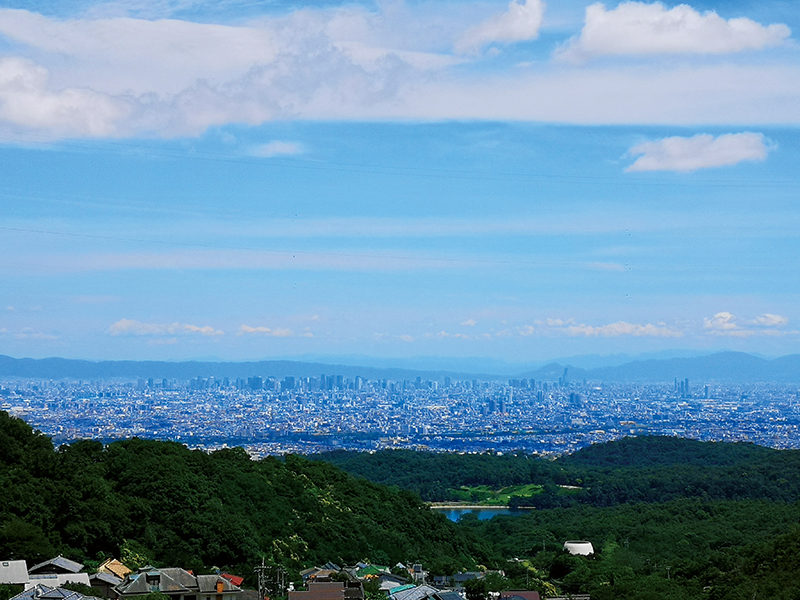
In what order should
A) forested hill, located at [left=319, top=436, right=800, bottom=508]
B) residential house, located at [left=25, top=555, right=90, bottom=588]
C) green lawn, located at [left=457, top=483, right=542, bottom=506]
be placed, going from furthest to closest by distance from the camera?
green lawn, located at [left=457, top=483, right=542, bottom=506]
forested hill, located at [left=319, top=436, right=800, bottom=508]
residential house, located at [left=25, top=555, right=90, bottom=588]

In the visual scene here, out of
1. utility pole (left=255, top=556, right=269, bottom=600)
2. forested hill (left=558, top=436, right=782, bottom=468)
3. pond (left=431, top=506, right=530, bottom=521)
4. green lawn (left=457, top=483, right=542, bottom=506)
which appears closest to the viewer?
utility pole (left=255, top=556, right=269, bottom=600)

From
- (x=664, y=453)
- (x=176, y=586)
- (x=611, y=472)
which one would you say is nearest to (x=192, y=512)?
(x=176, y=586)

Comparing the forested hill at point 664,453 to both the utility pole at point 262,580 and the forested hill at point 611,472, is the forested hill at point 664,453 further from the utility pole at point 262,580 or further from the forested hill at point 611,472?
the utility pole at point 262,580

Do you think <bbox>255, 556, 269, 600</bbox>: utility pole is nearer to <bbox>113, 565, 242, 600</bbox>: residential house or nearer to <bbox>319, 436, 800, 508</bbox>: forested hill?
<bbox>113, 565, 242, 600</bbox>: residential house

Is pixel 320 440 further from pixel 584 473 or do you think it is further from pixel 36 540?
pixel 36 540

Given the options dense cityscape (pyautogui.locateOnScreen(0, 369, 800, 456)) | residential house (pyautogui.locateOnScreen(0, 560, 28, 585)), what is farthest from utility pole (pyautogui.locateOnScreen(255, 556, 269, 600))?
dense cityscape (pyautogui.locateOnScreen(0, 369, 800, 456))

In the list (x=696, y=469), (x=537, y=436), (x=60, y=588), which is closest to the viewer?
(x=60, y=588)

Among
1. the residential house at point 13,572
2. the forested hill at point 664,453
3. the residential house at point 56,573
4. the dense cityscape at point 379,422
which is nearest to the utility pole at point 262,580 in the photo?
the residential house at point 56,573

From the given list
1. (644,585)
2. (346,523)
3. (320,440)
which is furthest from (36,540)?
(320,440)
